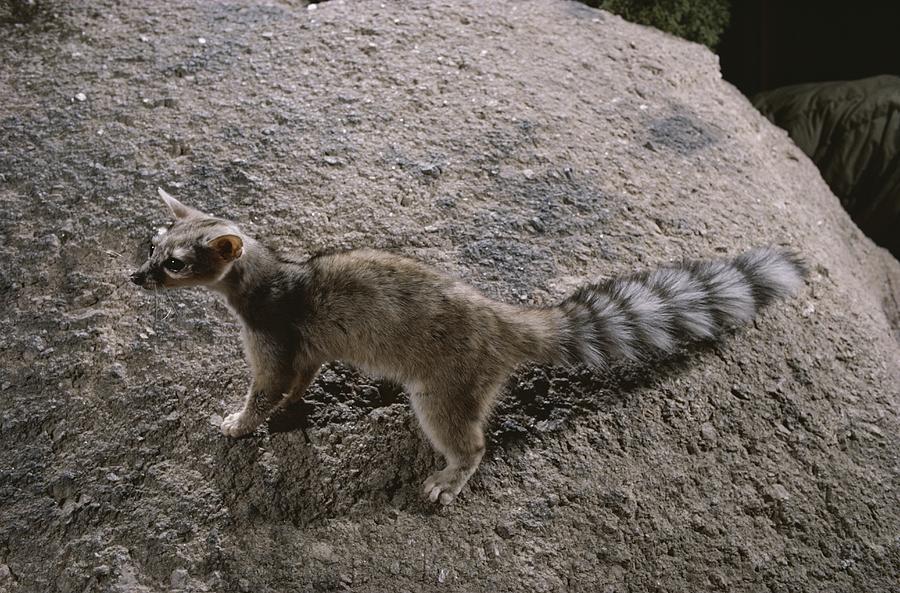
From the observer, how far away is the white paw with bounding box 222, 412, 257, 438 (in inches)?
100

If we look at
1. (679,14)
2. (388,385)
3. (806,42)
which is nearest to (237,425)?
(388,385)

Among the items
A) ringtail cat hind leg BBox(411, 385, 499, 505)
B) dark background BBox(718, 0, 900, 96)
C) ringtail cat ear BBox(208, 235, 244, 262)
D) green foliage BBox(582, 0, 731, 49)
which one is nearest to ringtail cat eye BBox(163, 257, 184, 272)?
ringtail cat ear BBox(208, 235, 244, 262)

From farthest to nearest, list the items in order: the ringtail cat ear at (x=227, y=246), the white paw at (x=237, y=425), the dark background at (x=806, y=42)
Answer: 1. the dark background at (x=806, y=42)
2. the white paw at (x=237, y=425)
3. the ringtail cat ear at (x=227, y=246)

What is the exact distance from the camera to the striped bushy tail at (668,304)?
253 centimetres

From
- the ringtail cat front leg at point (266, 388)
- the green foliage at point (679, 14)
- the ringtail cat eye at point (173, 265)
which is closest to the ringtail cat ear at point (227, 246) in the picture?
the ringtail cat eye at point (173, 265)

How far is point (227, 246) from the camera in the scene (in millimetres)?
2316

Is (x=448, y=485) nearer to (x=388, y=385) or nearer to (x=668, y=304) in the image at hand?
(x=388, y=385)

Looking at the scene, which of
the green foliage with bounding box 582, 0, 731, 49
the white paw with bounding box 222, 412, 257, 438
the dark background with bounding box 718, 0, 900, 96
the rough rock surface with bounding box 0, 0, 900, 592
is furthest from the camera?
the dark background with bounding box 718, 0, 900, 96

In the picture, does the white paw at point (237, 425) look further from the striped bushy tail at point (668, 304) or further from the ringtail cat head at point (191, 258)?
the striped bushy tail at point (668, 304)

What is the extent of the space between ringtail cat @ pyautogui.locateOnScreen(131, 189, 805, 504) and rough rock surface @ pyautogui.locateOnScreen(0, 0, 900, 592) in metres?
0.26

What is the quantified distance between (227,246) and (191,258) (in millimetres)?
130

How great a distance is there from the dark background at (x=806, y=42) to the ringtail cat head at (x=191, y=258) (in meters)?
5.35

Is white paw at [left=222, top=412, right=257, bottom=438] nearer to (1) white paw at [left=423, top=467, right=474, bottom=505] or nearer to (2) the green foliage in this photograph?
(1) white paw at [left=423, top=467, right=474, bottom=505]

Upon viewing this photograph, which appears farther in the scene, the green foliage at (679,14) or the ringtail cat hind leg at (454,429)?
the green foliage at (679,14)
